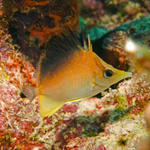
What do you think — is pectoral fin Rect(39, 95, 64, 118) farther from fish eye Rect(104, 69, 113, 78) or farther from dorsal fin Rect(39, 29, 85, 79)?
fish eye Rect(104, 69, 113, 78)

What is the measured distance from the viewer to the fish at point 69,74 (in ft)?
5.22

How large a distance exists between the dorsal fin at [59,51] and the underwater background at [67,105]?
28.6 inches

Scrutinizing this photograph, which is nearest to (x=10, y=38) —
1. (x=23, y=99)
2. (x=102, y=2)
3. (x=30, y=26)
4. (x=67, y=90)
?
(x=30, y=26)

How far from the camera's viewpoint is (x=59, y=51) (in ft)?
5.52

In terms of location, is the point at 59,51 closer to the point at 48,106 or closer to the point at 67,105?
the point at 48,106

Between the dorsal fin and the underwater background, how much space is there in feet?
2.38

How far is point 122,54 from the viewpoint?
2.72 metres

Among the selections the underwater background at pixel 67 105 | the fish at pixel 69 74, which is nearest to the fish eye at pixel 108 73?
the fish at pixel 69 74

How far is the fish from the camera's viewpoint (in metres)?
1.59

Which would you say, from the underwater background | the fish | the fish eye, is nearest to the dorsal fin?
the fish

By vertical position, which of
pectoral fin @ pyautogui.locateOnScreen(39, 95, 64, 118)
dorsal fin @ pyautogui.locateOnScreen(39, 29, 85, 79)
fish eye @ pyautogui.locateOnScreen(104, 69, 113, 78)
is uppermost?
dorsal fin @ pyautogui.locateOnScreen(39, 29, 85, 79)

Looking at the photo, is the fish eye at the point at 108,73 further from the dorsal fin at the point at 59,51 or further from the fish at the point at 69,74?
the dorsal fin at the point at 59,51

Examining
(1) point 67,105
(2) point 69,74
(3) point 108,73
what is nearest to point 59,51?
(2) point 69,74

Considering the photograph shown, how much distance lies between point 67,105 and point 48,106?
45.4 inches
